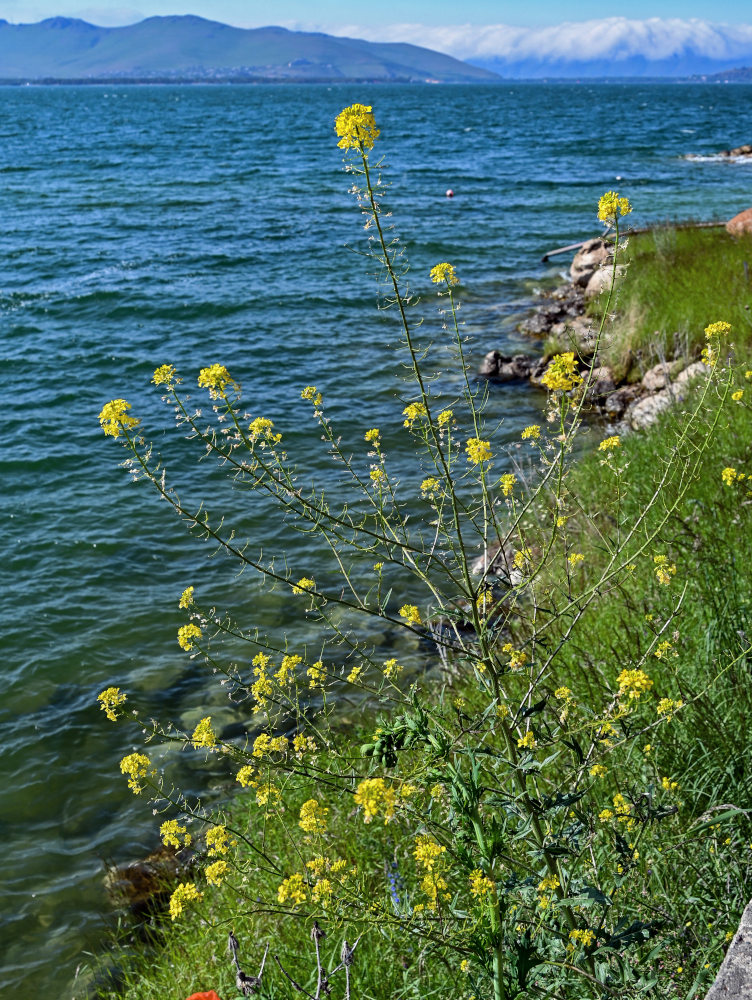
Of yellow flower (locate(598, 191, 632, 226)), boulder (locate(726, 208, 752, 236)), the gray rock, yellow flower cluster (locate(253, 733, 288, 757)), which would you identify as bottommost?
yellow flower cluster (locate(253, 733, 288, 757))

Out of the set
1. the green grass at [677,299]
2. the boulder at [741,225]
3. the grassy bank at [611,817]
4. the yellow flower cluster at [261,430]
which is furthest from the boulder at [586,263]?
the yellow flower cluster at [261,430]

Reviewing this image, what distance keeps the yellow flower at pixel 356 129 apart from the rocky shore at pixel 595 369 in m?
4.66

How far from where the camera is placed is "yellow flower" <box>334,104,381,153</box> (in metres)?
2.28

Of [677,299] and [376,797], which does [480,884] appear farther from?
[677,299]

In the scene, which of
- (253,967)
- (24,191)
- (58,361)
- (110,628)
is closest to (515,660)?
(253,967)

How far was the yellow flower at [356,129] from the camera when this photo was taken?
2.28 meters

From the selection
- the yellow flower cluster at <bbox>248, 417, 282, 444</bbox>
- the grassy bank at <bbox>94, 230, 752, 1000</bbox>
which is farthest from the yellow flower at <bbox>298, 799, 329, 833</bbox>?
the yellow flower cluster at <bbox>248, 417, 282, 444</bbox>

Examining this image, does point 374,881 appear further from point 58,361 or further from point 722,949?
point 58,361

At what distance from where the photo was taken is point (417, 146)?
5062 centimetres

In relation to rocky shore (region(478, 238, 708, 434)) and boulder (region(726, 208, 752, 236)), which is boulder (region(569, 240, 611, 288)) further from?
boulder (region(726, 208, 752, 236))

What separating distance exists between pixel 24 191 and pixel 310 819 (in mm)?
35398

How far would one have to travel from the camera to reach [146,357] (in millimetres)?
15359

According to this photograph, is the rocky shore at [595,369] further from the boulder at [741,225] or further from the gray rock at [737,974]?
the gray rock at [737,974]

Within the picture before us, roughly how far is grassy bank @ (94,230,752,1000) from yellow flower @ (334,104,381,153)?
131cm
